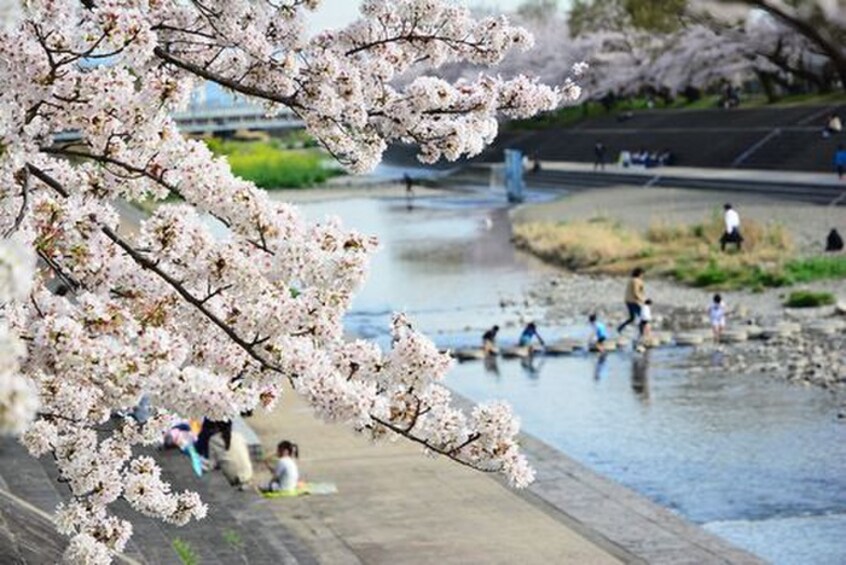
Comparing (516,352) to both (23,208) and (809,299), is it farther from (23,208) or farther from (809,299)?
(23,208)

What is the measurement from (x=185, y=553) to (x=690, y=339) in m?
18.4

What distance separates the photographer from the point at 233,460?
1758 centimetres

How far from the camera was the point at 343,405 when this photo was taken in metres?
7.10

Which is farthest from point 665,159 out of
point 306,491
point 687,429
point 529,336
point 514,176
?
point 306,491

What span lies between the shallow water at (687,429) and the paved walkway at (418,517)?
1.72 metres

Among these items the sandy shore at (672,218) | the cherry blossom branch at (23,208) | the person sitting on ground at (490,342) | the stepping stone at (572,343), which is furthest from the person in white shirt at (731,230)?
the cherry blossom branch at (23,208)

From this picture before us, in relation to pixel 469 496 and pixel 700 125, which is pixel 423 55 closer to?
pixel 469 496

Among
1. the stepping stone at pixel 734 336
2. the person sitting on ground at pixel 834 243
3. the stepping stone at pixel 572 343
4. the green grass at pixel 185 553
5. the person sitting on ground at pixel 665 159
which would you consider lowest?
the stepping stone at pixel 572 343

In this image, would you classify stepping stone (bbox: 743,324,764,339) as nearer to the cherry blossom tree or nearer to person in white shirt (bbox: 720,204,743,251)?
person in white shirt (bbox: 720,204,743,251)

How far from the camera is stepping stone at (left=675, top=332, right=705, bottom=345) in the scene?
29469 millimetres

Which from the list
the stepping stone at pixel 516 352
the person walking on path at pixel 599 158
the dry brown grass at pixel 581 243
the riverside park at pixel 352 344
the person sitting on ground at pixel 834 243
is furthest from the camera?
the person walking on path at pixel 599 158

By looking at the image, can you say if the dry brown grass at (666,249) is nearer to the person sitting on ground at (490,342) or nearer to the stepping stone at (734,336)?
the stepping stone at (734,336)

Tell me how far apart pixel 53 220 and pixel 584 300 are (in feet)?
97.5

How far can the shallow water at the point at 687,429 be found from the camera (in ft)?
57.0
